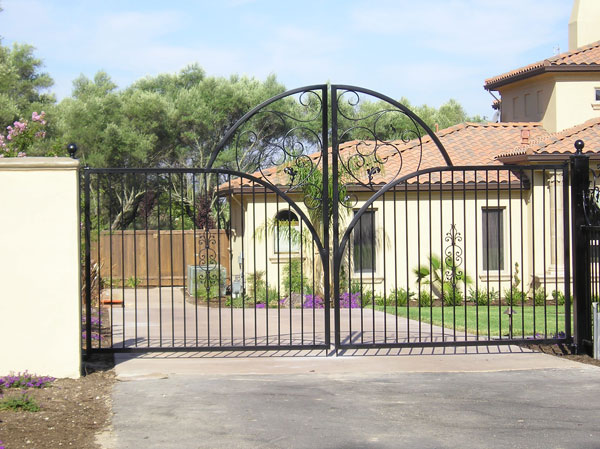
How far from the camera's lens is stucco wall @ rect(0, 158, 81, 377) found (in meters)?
8.62

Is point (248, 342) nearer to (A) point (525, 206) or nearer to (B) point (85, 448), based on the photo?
(B) point (85, 448)

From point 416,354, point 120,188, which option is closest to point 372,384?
point 416,354

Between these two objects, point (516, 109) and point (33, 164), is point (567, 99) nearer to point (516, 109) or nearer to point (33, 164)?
point (516, 109)

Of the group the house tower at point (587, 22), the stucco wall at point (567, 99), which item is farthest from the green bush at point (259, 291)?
the house tower at point (587, 22)

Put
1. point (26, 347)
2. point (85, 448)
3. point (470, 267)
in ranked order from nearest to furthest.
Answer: point (85, 448)
point (26, 347)
point (470, 267)

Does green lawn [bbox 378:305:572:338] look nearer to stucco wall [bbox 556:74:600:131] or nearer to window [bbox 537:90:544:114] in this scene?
stucco wall [bbox 556:74:600:131]

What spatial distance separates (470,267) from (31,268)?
A: 13.0 metres

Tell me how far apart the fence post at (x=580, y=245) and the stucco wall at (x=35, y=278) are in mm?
5825

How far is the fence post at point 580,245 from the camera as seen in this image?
10148 mm

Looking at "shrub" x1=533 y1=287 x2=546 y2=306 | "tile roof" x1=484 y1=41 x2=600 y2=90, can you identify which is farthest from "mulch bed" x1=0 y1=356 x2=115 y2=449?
"tile roof" x1=484 y1=41 x2=600 y2=90

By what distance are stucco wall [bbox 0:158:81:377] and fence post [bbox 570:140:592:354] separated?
5.82 metres

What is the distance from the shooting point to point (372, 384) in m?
8.68

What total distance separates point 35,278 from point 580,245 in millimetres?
6297

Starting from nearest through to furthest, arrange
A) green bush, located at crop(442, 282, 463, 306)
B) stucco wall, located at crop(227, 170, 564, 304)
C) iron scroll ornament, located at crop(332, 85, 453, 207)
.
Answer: iron scroll ornament, located at crop(332, 85, 453, 207), green bush, located at crop(442, 282, 463, 306), stucco wall, located at crop(227, 170, 564, 304)
